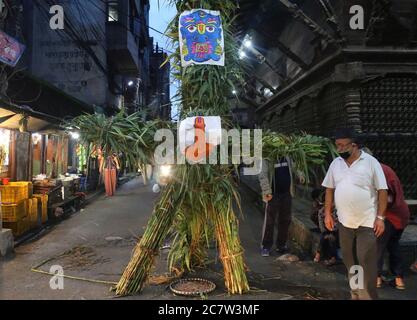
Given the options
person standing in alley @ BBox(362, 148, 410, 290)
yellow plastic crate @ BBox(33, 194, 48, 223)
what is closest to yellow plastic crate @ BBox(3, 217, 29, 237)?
yellow plastic crate @ BBox(33, 194, 48, 223)

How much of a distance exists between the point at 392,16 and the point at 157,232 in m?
7.47

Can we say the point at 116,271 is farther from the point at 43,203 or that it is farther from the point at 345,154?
the point at 43,203

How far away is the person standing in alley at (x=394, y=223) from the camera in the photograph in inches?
198

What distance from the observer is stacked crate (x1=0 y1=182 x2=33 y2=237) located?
8227mm

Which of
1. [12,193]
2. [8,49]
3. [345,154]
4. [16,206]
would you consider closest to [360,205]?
[345,154]

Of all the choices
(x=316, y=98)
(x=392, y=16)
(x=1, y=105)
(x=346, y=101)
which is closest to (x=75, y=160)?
(x=1, y=105)

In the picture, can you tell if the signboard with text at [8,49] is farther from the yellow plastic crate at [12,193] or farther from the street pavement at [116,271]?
the street pavement at [116,271]

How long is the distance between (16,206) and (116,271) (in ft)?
12.2

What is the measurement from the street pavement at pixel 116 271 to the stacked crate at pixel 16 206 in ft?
1.76

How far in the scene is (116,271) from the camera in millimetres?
6086

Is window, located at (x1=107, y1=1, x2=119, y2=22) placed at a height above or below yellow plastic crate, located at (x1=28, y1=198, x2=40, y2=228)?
above

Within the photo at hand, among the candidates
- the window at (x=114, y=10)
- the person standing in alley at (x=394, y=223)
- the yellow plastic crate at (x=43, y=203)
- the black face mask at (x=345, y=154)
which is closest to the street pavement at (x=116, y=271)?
the person standing in alley at (x=394, y=223)

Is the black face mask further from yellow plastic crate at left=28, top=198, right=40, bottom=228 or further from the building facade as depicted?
yellow plastic crate at left=28, top=198, right=40, bottom=228

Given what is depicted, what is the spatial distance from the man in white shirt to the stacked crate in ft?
23.8
